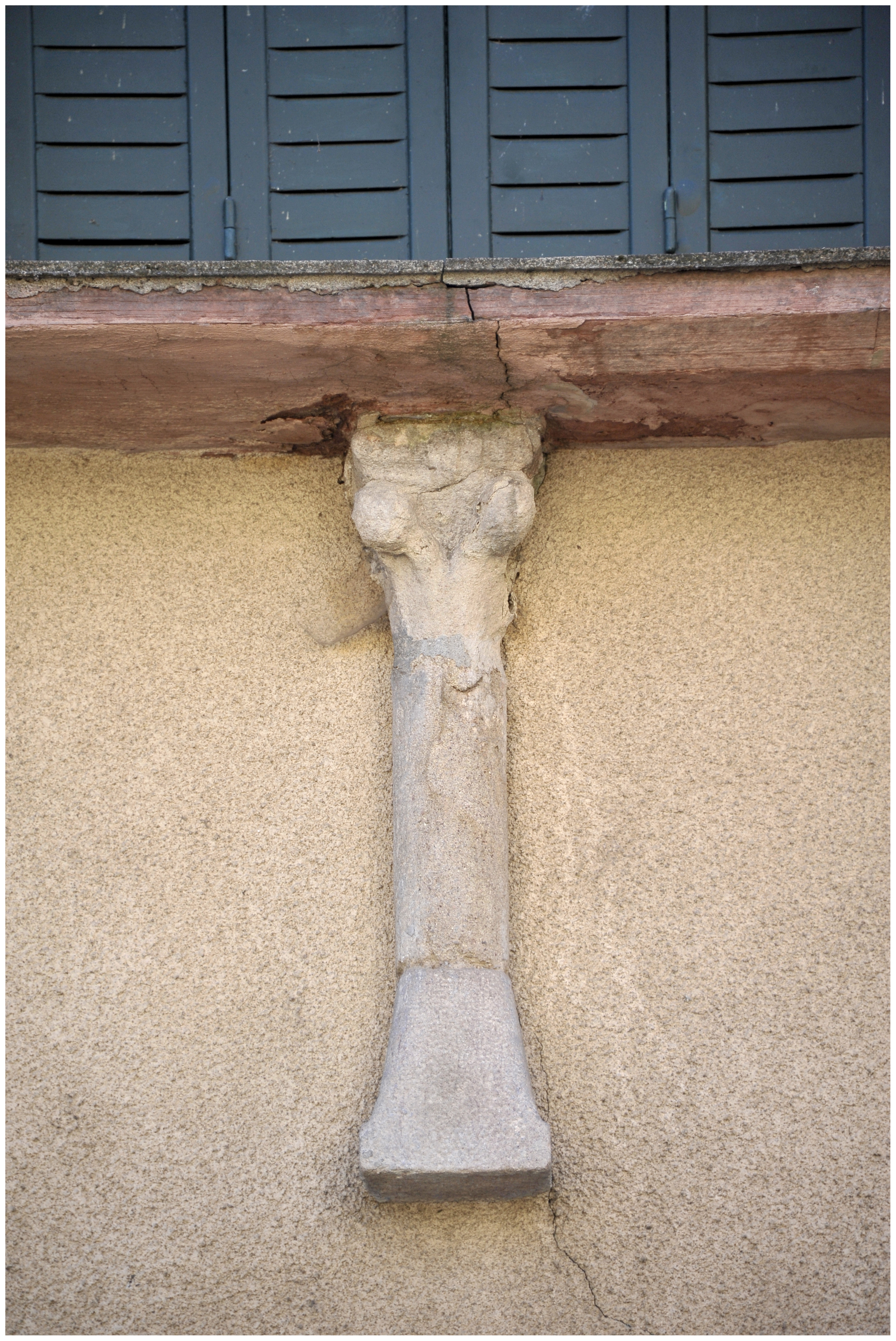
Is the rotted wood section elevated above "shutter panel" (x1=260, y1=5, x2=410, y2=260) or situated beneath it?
situated beneath

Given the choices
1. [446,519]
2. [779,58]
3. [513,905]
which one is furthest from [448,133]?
[513,905]

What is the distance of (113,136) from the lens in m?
2.57

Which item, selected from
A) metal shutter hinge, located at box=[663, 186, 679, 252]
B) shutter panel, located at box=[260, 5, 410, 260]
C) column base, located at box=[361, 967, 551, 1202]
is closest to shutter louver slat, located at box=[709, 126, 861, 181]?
metal shutter hinge, located at box=[663, 186, 679, 252]

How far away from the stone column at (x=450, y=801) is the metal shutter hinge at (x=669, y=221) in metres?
0.46

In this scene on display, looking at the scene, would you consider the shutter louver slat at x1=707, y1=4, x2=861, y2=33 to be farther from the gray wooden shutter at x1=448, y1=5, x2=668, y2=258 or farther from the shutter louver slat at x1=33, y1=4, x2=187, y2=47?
the shutter louver slat at x1=33, y1=4, x2=187, y2=47

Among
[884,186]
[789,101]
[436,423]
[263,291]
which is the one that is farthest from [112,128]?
[884,186]

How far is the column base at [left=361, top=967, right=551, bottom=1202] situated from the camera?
6.73 ft

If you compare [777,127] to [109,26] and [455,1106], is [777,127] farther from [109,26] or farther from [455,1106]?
[455,1106]

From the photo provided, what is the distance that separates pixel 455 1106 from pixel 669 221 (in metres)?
1.75

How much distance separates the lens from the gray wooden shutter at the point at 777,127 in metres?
2.53

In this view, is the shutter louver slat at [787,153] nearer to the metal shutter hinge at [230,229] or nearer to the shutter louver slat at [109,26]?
the metal shutter hinge at [230,229]

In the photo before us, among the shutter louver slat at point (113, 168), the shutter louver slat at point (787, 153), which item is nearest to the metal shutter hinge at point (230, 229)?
the shutter louver slat at point (113, 168)

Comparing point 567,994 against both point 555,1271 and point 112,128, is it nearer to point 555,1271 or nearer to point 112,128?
point 555,1271

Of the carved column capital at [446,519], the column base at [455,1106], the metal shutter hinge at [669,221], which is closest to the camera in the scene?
the column base at [455,1106]
